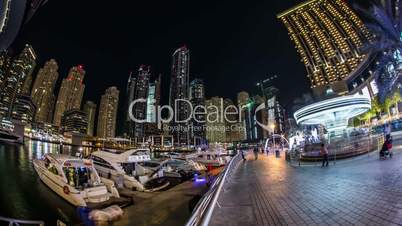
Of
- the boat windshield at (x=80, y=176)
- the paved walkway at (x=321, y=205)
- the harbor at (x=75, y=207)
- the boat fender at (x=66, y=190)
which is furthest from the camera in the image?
the boat windshield at (x=80, y=176)

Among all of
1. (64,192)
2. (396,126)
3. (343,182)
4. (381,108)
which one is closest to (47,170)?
(64,192)

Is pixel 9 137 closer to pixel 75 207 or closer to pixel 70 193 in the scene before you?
pixel 70 193

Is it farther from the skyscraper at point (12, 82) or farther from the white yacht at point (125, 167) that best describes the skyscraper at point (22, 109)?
the white yacht at point (125, 167)

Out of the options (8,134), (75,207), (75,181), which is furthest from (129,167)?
(8,134)

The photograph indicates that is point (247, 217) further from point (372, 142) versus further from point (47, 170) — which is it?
point (372, 142)

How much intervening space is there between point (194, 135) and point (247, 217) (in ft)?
506

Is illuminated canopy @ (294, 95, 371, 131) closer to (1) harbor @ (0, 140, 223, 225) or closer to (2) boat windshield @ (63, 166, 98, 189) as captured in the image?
(1) harbor @ (0, 140, 223, 225)

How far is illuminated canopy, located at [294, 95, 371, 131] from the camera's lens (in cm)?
3994

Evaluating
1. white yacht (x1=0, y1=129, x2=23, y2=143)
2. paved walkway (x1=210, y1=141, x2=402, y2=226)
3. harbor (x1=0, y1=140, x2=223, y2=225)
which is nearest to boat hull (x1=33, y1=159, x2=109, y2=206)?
harbor (x1=0, y1=140, x2=223, y2=225)

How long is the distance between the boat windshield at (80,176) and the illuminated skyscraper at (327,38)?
108971 mm

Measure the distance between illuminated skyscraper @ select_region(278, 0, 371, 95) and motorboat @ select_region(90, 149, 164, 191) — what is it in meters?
102

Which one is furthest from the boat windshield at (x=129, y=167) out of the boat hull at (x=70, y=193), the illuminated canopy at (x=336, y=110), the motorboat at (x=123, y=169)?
the illuminated canopy at (x=336, y=110)

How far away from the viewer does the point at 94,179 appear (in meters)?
16.5

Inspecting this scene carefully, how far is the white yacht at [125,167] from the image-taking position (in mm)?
20234
